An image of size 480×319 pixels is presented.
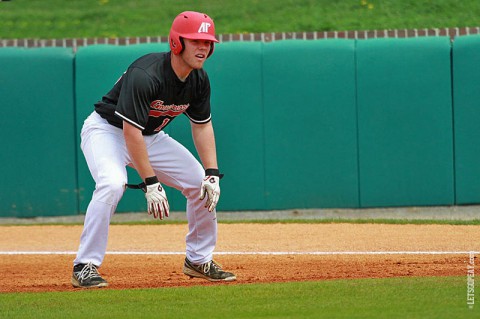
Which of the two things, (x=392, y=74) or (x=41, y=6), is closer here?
(x=392, y=74)

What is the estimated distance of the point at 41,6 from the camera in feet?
55.3

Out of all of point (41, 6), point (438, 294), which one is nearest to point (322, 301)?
point (438, 294)

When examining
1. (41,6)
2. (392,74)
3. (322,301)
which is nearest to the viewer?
(322,301)

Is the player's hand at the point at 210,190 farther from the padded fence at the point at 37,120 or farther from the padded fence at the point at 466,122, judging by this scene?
the padded fence at the point at 466,122

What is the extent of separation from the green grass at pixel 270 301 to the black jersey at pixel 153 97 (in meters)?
1.13

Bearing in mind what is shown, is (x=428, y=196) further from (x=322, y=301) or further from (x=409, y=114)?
(x=322, y=301)

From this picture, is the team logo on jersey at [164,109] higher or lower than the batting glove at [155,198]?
higher

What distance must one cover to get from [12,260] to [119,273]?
1.43 meters

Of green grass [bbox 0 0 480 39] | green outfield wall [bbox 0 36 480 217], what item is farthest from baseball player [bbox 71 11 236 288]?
green grass [bbox 0 0 480 39]

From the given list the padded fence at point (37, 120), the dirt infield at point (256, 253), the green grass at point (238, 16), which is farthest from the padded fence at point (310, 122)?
the green grass at point (238, 16)

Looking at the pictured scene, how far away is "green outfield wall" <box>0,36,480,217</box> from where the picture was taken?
37.0 feet

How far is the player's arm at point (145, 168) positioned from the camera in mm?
6066

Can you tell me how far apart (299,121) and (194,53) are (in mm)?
5401

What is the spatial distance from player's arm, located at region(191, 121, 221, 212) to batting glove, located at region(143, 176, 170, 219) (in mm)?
358
